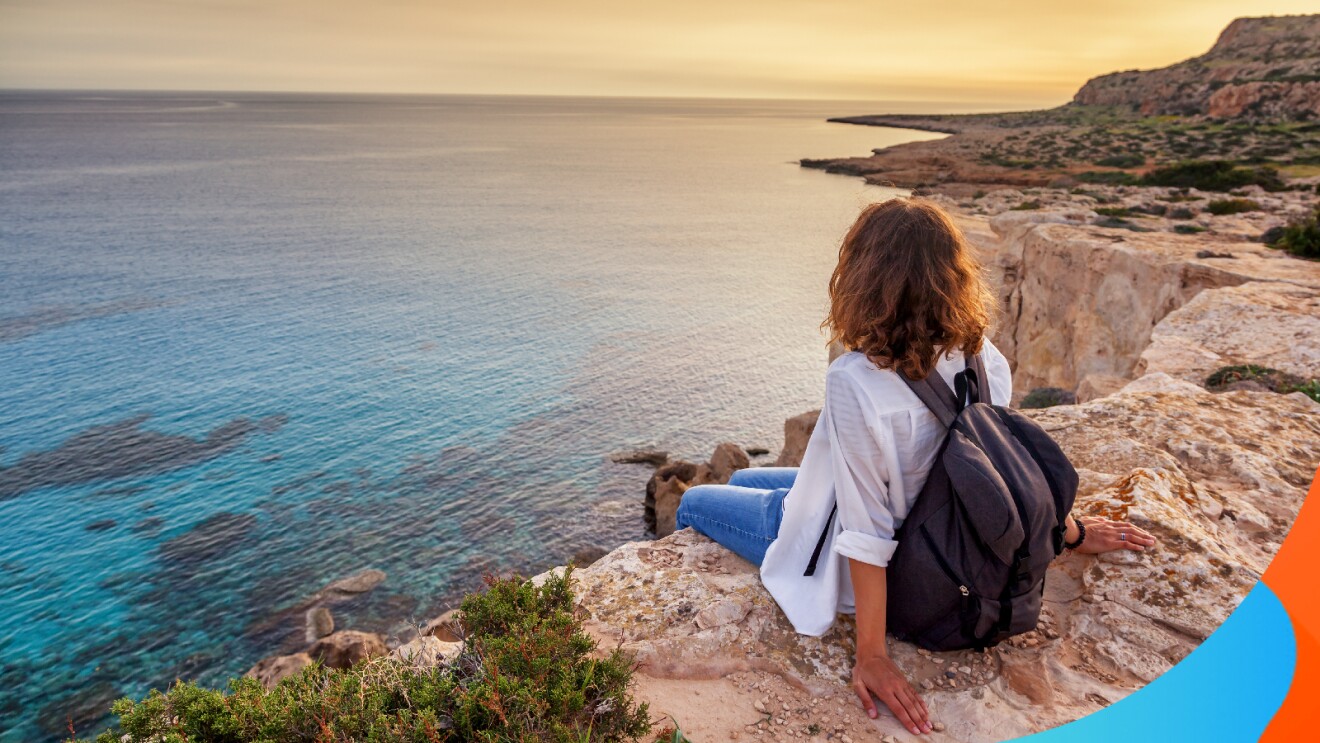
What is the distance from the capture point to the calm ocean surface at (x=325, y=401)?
17.1 metres

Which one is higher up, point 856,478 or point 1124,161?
point 1124,161

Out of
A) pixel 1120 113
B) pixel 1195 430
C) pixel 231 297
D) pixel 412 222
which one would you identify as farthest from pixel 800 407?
pixel 1120 113

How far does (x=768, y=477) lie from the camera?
209 inches

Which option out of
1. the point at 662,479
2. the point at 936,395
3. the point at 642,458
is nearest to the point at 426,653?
the point at 936,395

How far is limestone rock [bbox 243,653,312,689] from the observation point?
13.5 metres

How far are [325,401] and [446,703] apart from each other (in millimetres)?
26231

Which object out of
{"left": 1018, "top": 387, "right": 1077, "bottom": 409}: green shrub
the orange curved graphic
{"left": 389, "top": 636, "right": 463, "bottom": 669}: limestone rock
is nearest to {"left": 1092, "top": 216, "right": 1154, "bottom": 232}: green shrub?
{"left": 1018, "top": 387, "right": 1077, "bottom": 409}: green shrub

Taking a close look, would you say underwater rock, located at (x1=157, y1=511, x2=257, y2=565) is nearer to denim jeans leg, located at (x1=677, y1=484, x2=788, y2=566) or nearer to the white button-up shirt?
denim jeans leg, located at (x1=677, y1=484, x2=788, y2=566)

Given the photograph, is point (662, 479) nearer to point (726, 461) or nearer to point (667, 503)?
point (667, 503)

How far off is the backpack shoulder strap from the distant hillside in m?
94.0

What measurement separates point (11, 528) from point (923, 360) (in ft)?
84.7

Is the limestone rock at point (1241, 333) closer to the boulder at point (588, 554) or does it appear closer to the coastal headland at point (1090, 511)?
the coastal headland at point (1090, 511)

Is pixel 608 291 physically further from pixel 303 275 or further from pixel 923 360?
pixel 923 360

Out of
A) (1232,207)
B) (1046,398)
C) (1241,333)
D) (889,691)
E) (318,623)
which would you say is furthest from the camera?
(1232,207)
